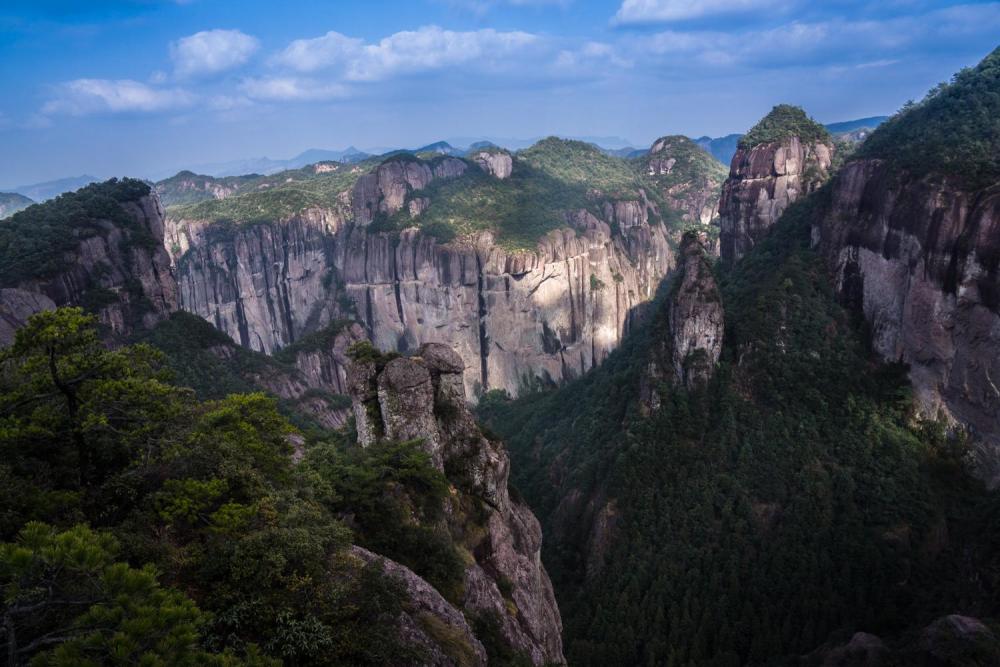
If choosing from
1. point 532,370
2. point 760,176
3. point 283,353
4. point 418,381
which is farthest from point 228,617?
point 532,370

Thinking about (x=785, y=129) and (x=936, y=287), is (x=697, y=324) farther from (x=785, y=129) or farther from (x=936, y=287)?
(x=785, y=129)

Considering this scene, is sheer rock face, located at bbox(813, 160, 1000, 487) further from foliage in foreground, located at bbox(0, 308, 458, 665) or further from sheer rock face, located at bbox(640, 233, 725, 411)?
foliage in foreground, located at bbox(0, 308, 458, 665)

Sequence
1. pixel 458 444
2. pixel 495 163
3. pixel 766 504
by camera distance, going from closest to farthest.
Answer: pixel 458 444
pixel 766 504
pixel 495 163

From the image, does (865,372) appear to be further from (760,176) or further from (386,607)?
(386,607)

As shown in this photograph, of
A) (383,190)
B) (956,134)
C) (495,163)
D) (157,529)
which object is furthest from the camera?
(495,163)

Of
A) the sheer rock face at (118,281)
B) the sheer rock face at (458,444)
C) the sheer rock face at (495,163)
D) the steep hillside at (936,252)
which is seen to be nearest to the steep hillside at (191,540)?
the sheer rock face at (458,444)

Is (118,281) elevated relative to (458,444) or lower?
elevated

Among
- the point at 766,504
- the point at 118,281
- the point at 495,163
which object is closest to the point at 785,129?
the point at 766,504
